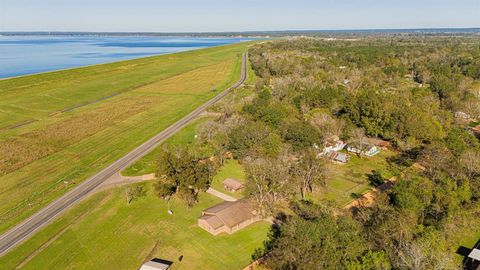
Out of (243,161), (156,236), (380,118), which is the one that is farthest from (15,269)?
(380,118)

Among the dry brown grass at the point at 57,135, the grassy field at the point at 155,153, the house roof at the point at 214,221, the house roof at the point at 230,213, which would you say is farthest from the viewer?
the dry brown grass at the point at 57,135

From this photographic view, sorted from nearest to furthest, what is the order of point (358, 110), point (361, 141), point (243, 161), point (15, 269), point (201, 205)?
1. point (15, 269)
2. point (201, 205)
3. point (243, 161)
4. point (361, 141)
5. point (358, 110)

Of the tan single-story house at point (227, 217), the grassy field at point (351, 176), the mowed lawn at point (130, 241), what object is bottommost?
the grassy field at point (351, 176)

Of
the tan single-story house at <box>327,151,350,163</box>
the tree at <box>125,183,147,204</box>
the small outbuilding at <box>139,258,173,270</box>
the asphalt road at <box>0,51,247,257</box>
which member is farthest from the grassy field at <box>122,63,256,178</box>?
the tan single-story house at <box>327,151,350,163</box>

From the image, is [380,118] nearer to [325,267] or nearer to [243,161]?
[243,161]

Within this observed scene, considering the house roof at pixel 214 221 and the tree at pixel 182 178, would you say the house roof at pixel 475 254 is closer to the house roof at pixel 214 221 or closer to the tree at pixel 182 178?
the house roof at pixel 214 221

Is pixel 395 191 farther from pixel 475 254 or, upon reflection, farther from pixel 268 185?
pixel 268 185

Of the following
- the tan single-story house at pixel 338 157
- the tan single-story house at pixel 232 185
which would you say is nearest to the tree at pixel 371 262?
the tan single-story house at pixel 232 185

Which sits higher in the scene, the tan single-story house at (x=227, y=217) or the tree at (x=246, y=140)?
the tree at (x=246, y=140)
